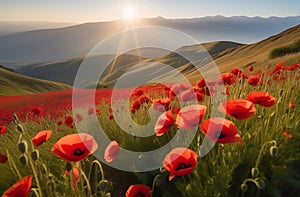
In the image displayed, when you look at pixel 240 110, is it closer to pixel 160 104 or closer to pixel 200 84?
pixel 160 104

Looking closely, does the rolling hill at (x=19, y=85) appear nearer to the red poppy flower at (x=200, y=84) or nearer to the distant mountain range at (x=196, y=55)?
the distant mountain range at (x=196, y=55)

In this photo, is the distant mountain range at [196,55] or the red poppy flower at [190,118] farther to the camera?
the distant mountain range at [196,55]

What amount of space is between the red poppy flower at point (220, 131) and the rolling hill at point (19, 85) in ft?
171

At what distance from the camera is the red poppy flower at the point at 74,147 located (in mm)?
1732

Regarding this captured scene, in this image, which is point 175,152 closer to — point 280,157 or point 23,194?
point 23,194

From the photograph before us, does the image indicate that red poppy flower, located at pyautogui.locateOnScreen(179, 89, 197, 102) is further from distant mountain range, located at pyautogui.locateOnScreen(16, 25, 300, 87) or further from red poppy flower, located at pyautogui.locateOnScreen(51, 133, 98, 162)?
distant mountain range, located at pyautogui.locateOnScreen(16, 25, 300, 87)

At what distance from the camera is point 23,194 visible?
170 centimetres

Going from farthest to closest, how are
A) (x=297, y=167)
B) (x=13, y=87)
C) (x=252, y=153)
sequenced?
(x=13, y=87)
(x=297, y=167)
(x=252, y=153)

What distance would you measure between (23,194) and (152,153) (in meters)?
1.70

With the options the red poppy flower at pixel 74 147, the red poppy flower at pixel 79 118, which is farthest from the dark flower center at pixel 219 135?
the red poppy flower at pixel 79 118

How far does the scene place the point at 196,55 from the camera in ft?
321

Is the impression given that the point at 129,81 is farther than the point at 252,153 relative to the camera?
Yes

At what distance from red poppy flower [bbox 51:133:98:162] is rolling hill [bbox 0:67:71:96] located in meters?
51.9

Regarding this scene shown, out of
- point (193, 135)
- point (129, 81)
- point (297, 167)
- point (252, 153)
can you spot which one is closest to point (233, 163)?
point (252, 153)
